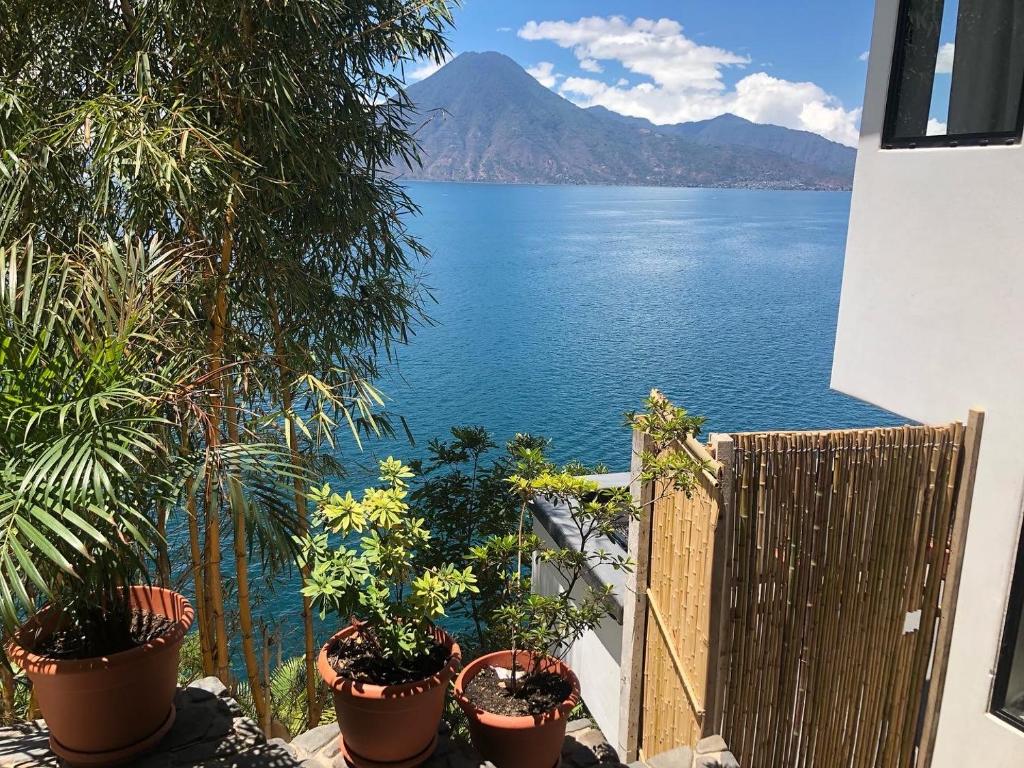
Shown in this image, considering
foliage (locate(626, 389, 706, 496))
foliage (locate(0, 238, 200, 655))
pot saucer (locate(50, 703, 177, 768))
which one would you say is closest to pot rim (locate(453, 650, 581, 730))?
foliage (locate(626, 389, 706, 496))

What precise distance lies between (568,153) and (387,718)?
391 feet

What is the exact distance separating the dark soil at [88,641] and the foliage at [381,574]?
2.20 ft

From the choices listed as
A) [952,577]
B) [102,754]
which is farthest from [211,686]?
[952,577]

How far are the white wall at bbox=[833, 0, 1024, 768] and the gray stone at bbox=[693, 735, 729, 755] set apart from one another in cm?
103

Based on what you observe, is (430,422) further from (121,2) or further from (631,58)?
(631,58)

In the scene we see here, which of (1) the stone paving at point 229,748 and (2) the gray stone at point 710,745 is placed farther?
(2) the gray stone at point 710,745

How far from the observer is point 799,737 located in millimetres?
2979

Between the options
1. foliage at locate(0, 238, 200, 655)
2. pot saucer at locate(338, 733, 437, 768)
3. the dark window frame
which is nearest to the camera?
foliage at locate(0, 238, 200, 655)

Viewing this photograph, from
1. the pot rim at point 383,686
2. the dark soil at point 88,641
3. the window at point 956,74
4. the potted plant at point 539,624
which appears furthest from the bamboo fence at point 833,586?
the dark soil at point 88,641

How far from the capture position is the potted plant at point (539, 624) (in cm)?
267

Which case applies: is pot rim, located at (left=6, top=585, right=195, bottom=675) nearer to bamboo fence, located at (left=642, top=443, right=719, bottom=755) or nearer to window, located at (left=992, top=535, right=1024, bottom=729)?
bamboo fence, located at (left=642, top=443, right=719, bottom=755)

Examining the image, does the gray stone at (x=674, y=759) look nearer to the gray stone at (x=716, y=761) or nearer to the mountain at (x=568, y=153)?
the gray stone at (x=716, y=761)

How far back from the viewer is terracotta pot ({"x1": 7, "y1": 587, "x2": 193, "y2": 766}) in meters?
2.44

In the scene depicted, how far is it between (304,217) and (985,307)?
316 cm
